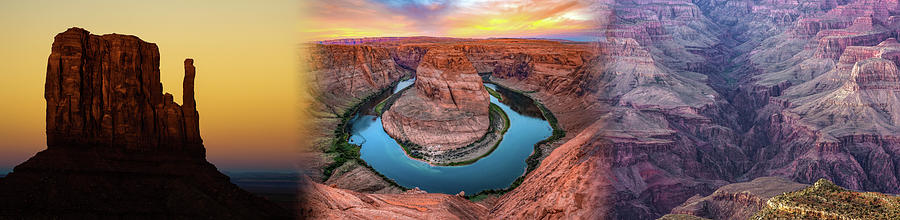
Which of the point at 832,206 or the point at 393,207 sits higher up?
the point at 393,207

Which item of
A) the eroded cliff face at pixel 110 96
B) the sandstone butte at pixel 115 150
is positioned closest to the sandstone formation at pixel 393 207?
the sandstone butte at pixel 115 150

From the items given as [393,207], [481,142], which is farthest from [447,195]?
[481,142]

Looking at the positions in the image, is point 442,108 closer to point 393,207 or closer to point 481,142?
point 481,142

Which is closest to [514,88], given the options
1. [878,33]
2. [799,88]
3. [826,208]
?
[799,88]

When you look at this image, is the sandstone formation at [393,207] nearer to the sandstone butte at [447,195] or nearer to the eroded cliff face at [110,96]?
the sandstone butte at [447,195]

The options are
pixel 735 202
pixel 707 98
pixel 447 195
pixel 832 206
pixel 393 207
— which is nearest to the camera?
pixel 393 207
